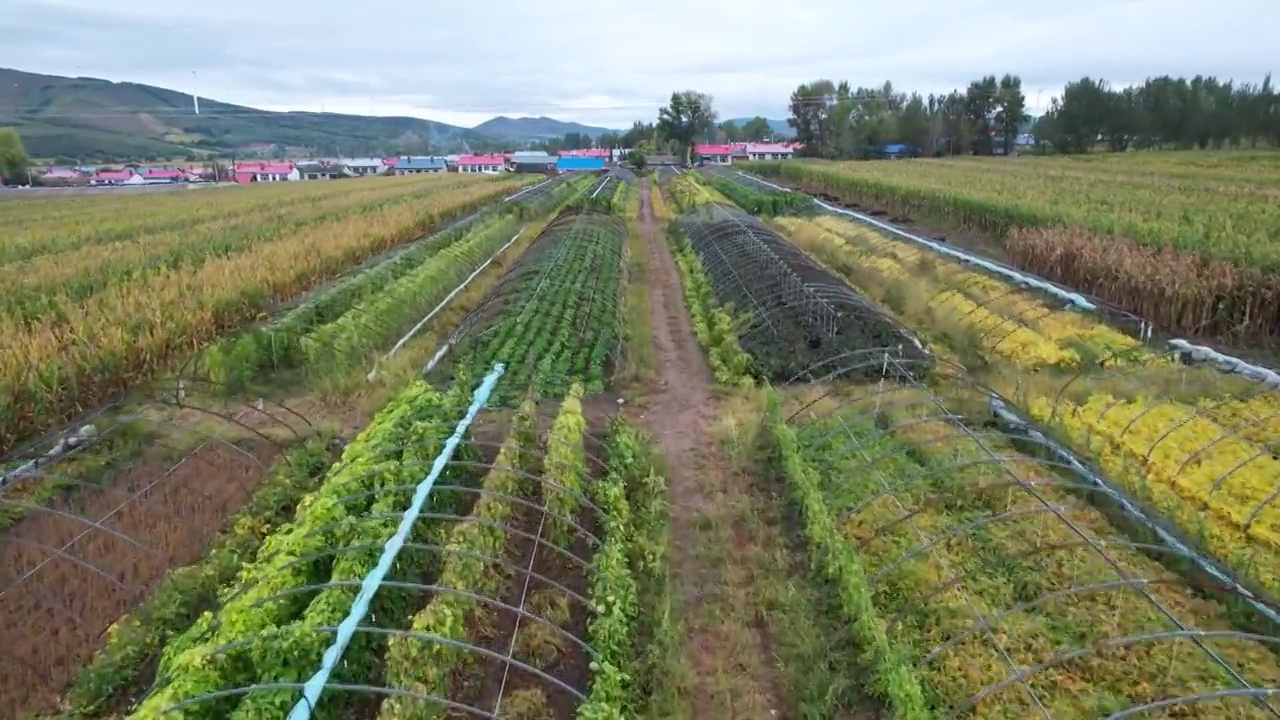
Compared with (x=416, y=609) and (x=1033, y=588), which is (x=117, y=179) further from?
(x=1033, y=588)

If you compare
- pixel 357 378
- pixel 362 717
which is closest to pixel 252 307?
pixel 357 378

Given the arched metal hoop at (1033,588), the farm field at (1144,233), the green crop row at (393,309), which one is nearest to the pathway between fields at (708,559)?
the arched metal hoop at (1033,588)

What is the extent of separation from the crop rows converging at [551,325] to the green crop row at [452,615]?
3936mm

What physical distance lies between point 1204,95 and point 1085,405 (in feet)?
282

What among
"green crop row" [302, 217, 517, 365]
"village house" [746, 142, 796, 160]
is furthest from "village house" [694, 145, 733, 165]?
"green crop row" [302, 217, 517, 365]

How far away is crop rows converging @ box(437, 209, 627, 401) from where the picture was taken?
1255 cm

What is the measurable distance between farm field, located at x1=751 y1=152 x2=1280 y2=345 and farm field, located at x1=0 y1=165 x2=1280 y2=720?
2.44 m

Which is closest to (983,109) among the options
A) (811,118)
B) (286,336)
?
(811,118)

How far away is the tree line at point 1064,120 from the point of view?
71.3 meters

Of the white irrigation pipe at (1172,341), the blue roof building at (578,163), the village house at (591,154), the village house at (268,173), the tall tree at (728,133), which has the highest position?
the tall tree at (728,133)

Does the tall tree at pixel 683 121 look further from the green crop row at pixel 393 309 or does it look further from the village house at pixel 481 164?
the green crop row at pixel 393 309

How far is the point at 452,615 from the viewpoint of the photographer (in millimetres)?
6121

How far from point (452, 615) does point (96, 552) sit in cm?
404

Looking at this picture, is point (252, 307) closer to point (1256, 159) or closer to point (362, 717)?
point (362, 717)
